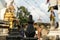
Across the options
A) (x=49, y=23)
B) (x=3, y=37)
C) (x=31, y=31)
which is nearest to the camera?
(x=31, y=31)

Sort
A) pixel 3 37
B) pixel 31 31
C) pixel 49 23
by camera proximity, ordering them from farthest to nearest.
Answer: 1. pixel 49 23
2. pixel 3 37
3. pixel 31 31

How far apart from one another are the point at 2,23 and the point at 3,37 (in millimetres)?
1062

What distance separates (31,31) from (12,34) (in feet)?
1.88

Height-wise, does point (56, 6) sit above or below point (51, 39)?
above

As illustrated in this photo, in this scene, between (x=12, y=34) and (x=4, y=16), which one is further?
(x=4, y=16)

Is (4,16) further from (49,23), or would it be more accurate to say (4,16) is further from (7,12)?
(49,23)

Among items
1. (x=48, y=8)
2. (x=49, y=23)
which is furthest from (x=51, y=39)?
(x=48, y=8)

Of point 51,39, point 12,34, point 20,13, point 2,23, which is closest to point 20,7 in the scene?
point 20,13

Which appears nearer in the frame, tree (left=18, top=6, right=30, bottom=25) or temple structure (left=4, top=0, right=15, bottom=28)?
tree (left=18, top=6, right=30, bottom=25)

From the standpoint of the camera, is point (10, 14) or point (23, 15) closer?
point (23, 15)

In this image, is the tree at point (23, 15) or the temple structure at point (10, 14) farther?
the temple structure at point (10, 14)

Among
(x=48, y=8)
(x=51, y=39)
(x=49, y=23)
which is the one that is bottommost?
(x=51, y=39)

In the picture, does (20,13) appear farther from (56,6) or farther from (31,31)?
(31,31)

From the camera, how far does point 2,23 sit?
1367 centimetres
